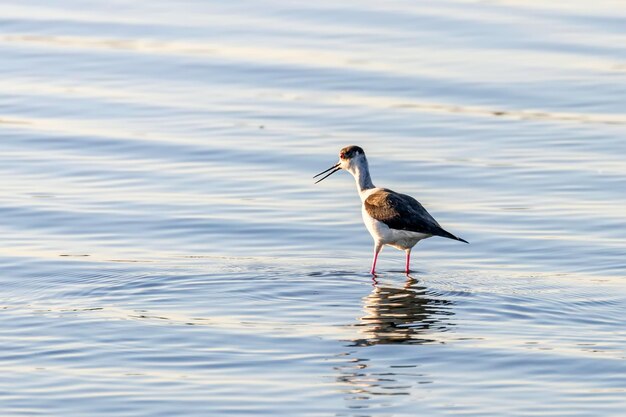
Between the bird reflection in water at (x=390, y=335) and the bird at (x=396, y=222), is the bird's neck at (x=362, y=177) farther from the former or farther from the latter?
the bird reflection in water at (x=390, y=335)

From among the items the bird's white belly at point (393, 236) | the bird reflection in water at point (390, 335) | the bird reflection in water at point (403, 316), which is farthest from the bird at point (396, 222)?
the bird reflection in water at point (403, 316)

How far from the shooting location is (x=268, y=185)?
16.7m

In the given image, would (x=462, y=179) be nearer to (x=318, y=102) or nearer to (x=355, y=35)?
(x=318, y=102)

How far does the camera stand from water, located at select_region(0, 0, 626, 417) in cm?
1009

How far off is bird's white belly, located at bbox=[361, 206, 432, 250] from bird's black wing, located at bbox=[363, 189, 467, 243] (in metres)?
0.04

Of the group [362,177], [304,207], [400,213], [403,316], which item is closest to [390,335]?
[403,316]

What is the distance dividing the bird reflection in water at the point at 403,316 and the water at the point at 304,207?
38 millimetres

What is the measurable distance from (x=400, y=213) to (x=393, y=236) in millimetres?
254

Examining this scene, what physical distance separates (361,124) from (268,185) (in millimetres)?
2797

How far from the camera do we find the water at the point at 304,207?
1009 cm

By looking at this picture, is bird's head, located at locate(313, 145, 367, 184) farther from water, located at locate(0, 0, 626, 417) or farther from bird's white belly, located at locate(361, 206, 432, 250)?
bird's white belly, located at locate(361, 206, 432, 250)

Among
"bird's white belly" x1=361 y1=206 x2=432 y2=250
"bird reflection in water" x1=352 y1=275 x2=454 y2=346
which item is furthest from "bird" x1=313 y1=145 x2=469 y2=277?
"bird reflection in water" x1=352 y1=275 x2=454 y2=346

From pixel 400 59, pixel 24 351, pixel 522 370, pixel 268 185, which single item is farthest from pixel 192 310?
pixel 400 59

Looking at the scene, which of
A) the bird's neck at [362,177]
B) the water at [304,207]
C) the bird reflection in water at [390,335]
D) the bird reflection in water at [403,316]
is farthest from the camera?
the bird's neck at [362,177]
